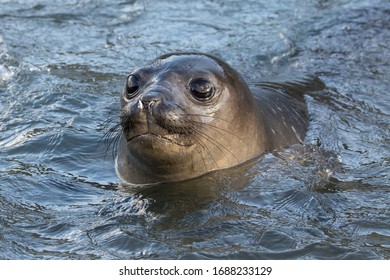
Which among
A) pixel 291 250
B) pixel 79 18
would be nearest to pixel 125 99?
pixel 291 250

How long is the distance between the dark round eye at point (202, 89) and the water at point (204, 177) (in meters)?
→ 0.61

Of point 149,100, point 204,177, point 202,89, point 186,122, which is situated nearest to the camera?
point 149,100

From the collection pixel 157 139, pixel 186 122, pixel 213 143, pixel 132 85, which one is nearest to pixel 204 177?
pixel 213 143

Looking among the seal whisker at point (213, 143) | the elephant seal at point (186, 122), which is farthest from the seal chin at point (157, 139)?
the seal whisker at point (213, 143)

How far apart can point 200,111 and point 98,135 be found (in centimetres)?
168

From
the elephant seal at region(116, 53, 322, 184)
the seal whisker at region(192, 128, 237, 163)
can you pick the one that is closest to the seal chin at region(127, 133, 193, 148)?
the elephant seal at region(116, 53, 322, 184)

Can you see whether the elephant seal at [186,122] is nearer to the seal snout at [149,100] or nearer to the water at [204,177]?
the seal snout at [149,100]

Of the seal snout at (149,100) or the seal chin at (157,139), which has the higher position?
the seal snout at (149,100)

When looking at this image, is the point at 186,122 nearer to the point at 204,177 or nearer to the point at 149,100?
the point at 149,100

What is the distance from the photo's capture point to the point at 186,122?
5.78m

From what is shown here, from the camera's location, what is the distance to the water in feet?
17.4

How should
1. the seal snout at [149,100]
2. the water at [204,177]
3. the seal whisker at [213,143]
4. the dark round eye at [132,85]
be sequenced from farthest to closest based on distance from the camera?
the dark round eye at [132,85]
the seal whisker at [213,143]
the seal snout at [149,100]
the water at [204,177]

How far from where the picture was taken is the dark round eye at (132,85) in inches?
239

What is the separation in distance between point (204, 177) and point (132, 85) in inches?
33.6
